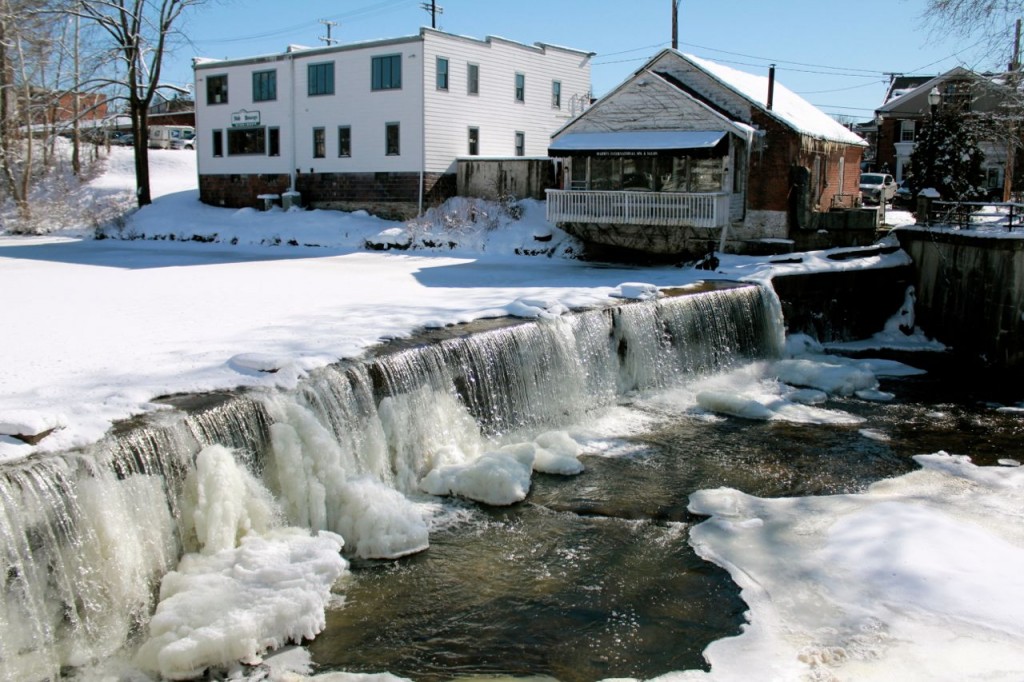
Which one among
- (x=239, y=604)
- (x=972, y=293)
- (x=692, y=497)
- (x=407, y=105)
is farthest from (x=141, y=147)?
(x=239, y=604)

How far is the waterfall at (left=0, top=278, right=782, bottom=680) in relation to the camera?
680 cm

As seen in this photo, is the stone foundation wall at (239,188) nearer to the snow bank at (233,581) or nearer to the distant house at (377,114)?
the distant house at (377,114)

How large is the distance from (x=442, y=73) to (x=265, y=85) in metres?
8.10

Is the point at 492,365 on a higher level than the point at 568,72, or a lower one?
lower

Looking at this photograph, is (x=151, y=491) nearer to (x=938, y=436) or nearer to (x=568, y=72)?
(x=938, y=436)

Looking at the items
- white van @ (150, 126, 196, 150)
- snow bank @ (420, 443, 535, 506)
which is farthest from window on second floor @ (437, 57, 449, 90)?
white van @ (150, 126, 196, 150)

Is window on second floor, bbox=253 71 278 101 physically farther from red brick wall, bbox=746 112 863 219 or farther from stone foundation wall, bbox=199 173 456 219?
red brick wall, bbox=746 112 863 219

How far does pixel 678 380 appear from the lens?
16.1 m

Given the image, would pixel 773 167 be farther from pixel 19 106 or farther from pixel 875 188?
pixel 19 106

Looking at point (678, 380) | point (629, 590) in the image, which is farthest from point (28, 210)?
point (629, 590)

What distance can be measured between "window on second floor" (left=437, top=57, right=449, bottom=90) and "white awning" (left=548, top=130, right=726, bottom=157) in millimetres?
6569

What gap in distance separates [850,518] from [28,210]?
35747 millimetres

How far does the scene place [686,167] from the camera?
78.6 ft

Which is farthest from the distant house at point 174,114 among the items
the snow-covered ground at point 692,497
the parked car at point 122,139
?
the snow-covered ground at point 692,497
